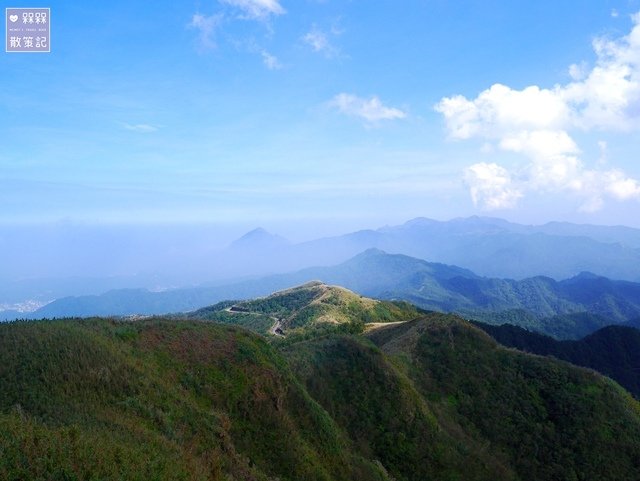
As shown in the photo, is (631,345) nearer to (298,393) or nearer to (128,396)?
(298,393)

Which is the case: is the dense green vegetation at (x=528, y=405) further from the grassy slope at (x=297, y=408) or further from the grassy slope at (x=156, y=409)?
the grassy slope at (x=156, y=409)

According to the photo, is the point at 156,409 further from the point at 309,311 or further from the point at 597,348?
the point at 597,348

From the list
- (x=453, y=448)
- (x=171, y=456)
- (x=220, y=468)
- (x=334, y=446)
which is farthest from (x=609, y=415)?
(x=171, y=456)

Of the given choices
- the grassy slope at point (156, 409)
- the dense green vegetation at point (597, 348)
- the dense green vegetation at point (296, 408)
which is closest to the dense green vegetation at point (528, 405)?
the dense green vegetation at point (296, 408)

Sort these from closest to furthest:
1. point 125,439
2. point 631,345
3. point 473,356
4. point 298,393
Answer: point 125,439 → point 298,393 → point 473,356 → point 631,345

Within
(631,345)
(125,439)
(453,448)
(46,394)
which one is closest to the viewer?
(125,439)
